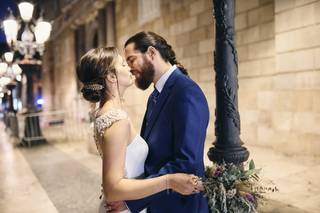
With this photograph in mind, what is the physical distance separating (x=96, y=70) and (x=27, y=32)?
1021 cm

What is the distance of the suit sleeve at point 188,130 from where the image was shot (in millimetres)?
1624

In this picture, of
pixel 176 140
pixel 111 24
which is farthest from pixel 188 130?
pixel 111 24

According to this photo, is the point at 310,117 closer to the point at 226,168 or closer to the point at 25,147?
the point at 226,168

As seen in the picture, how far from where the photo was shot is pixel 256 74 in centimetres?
805

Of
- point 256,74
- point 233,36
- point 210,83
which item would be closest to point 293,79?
point 256,74

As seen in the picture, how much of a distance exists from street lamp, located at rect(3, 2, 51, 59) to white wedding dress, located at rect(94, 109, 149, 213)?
8.56 metres

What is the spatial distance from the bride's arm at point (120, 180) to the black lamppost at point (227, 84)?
1.69 m

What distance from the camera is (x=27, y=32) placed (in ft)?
35.9

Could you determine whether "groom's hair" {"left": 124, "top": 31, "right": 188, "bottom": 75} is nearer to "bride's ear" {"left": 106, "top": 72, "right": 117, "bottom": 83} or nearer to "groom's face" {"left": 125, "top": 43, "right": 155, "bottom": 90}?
"groom's face" {"left": 125, "top": 43, "right": 155, "bottom": 90}

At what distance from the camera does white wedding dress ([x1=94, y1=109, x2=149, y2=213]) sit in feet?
5.72

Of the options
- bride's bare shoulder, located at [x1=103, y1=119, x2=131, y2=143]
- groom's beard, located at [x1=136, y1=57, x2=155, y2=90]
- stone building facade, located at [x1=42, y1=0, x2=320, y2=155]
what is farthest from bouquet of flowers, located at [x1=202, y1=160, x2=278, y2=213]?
stone building facade, located at [x1=42, y1=0, x2=320, y2=155]

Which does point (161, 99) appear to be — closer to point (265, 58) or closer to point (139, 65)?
point (139, 65)

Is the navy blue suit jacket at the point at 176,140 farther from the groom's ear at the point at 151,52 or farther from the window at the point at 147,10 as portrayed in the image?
the window at the point at 147,10

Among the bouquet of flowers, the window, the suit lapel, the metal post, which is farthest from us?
the window
